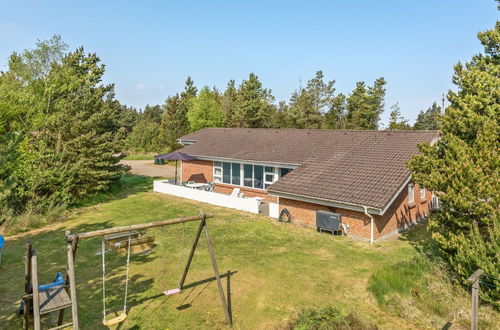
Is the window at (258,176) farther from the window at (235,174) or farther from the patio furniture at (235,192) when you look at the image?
the window at (235,174)

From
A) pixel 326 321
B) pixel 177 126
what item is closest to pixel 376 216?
pixel 326 321

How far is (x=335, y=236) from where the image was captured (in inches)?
575

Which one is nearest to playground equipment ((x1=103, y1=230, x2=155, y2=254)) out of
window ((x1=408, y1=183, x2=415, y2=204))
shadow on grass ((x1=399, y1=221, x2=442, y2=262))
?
shadow on grass ((x1=399, y1=221, x2=442, y2=262))

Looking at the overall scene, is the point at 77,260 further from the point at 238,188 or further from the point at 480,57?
the point at 480,57

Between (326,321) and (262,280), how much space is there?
2.86m

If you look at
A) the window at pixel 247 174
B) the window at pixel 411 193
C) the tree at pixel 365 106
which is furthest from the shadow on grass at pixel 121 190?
the tree at pixel 365 106

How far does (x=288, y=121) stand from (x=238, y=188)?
3717cm

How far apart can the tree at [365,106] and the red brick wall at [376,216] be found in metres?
38.7

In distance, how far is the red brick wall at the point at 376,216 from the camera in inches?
557

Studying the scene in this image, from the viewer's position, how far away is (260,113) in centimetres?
5762

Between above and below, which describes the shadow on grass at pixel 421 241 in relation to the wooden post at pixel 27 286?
below

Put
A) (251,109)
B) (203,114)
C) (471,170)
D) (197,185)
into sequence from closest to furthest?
(471,170)
(197,185)
(203,114)
(251,109)

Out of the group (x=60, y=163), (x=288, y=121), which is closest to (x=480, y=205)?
(x=60, y=163)

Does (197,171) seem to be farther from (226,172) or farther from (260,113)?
(260,113)
